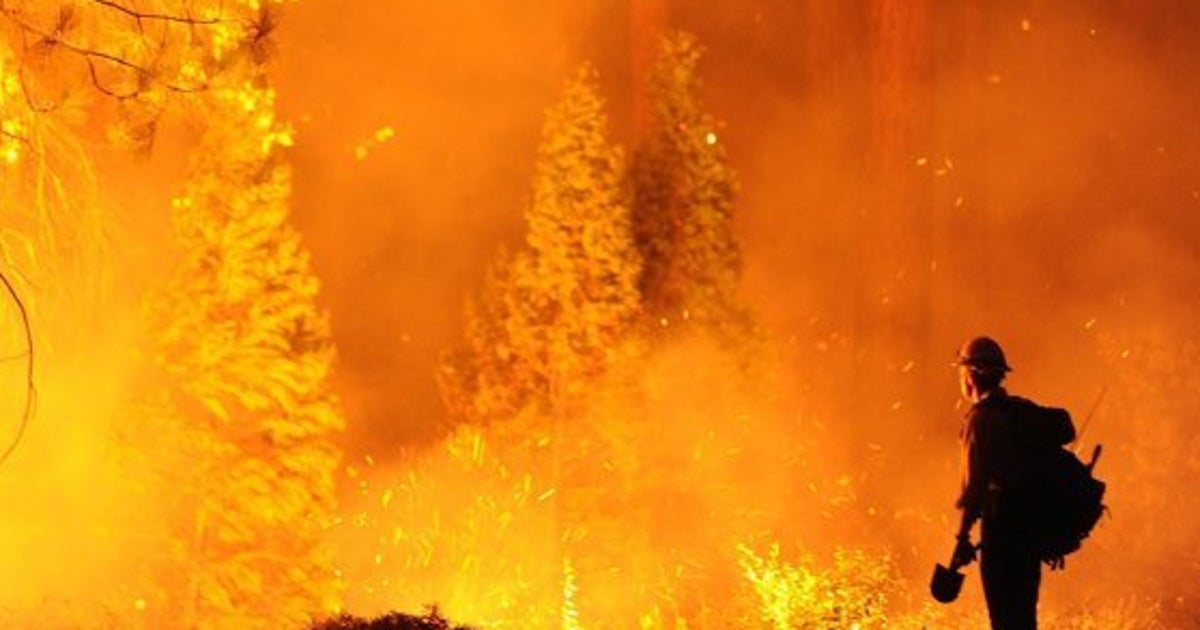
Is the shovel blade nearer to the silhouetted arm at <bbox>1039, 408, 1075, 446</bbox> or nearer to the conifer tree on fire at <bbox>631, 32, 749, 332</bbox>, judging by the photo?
the silhouetted arm at <bbox>1039, 408, 1075, 446</bbox>

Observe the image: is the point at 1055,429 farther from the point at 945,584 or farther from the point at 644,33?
the point at 644,33

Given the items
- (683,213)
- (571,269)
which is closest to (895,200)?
(683,213)

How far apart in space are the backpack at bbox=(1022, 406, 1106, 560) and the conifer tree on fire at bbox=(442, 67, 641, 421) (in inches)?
240

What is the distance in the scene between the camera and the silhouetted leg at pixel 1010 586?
6.86 meters

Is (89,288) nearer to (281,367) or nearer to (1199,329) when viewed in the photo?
(281,367)

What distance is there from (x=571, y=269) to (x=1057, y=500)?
628cm

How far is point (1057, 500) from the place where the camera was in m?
6.73

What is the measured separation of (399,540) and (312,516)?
2353 millimetres

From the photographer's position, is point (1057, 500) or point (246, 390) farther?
point (246, 390)

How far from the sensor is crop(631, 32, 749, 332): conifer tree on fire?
13.2 meters

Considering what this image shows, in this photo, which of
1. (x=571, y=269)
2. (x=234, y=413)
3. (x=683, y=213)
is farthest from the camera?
(x=683, y=213)

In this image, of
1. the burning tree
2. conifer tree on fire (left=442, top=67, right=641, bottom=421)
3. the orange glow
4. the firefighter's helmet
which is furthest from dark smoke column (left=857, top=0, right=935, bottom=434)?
the firefighter's helmet

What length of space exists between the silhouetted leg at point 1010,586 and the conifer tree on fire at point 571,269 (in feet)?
19.6

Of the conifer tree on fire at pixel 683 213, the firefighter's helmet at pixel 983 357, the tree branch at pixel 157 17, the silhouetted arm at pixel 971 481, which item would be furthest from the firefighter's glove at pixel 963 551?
the conifer tree on fire at pixel 683 213
